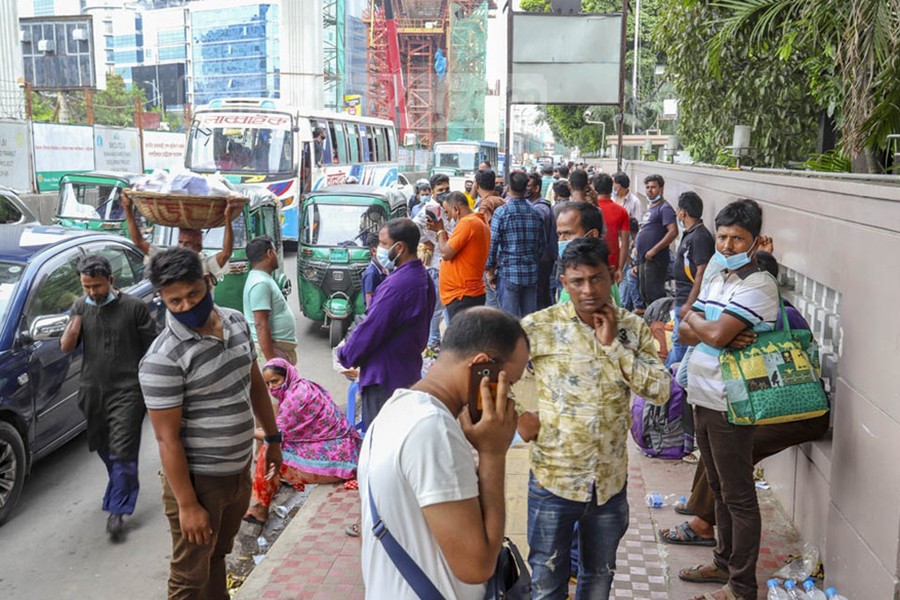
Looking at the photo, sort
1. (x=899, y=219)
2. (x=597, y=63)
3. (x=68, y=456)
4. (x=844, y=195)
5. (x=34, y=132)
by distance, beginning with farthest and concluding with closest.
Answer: (x=34, y=132), (x=597, y=63), (x=68, y=456), (x=844, y=195), (x=899, y=219)

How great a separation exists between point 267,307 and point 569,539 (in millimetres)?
3453

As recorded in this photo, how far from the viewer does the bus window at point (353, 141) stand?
22994 millimetres

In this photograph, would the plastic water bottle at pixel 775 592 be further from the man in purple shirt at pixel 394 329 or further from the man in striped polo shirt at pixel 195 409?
the man in striped polo shirt at pixel 195 409

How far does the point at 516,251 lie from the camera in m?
7.62

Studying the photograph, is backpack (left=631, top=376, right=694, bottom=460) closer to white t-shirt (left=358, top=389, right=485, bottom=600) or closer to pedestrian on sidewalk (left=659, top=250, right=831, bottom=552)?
pedestrian on sidewalk (left=659, top=250, right=831, bottom=552)

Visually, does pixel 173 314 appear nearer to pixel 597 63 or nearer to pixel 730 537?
pixel 730 537

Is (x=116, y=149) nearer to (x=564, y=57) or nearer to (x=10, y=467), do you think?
(x=564, y=57)

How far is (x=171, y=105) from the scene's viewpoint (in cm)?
7906

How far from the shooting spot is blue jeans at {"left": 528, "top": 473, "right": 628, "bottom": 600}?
3.31 meters

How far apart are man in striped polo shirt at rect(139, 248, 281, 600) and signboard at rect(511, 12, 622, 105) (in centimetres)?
951

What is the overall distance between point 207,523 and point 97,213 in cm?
1126

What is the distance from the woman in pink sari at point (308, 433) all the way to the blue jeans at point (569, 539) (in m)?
2.86

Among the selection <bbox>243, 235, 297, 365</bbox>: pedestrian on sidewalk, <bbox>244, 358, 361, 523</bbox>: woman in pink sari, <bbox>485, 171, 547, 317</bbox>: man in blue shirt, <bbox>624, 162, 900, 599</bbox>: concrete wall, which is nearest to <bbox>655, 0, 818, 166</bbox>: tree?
<bbox>485, 171, 547, 317</bbox>: man in blue shirt

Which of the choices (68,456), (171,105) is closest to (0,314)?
(68,456)
